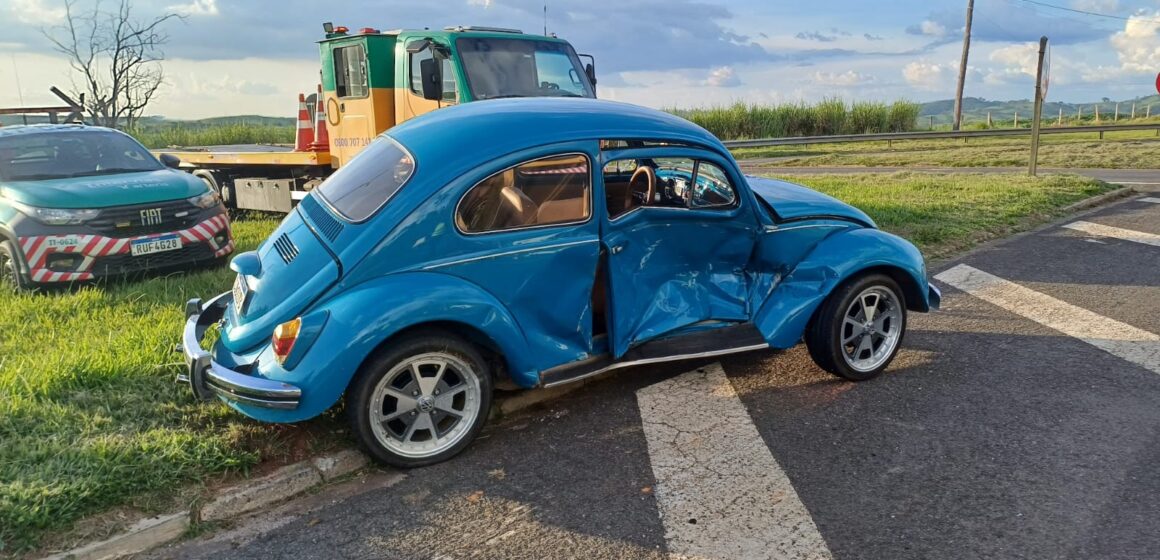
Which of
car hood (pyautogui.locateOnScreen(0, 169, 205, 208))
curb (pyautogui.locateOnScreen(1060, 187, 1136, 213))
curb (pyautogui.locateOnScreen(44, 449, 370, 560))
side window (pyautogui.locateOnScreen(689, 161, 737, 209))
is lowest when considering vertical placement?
curb (pyautogui.locateOnScreen(44, 449, 370, 560))

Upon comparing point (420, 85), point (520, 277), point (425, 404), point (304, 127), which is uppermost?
point (420, 85)

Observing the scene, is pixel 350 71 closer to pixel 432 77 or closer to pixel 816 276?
pixel 432 77

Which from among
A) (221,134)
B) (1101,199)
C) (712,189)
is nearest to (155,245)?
(712,189)

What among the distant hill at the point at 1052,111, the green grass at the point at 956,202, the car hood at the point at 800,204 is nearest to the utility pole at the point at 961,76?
the distant hill at the point at 1052,111

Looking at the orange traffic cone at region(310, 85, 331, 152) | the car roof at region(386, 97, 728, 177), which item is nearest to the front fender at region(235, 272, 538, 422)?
the car roof at region(386, 97, 728, 177)

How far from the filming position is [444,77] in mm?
8797

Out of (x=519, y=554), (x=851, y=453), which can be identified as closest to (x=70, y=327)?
(x=519, y=554)

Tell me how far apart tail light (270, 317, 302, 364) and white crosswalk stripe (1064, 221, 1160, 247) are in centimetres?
947

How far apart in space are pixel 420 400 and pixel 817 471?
2.00 meters

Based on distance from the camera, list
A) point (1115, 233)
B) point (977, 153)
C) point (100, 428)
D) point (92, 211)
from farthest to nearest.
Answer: point (977, 153) < point (1115, 233) < point (92, 211) < point (100, 428)

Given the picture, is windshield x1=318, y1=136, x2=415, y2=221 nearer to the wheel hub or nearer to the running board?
the wheel hub

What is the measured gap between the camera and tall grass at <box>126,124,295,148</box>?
19169mm

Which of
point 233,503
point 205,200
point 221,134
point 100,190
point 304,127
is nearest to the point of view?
point 233,503

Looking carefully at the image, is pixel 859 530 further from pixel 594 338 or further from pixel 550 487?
pixel 594 338
